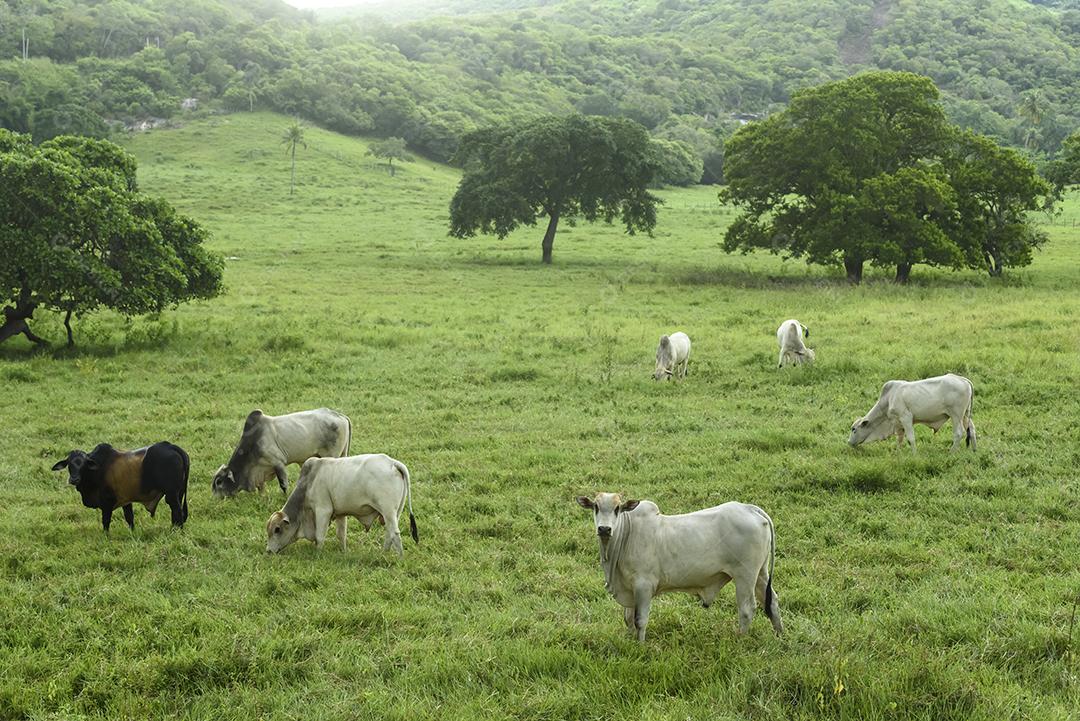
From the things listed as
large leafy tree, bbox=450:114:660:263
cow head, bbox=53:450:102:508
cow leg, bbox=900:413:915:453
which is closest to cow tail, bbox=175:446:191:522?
cow head, bbox=53:450:102:508

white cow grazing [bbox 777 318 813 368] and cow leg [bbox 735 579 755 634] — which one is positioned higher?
white cow grazing [bbox 777 318 813 368]

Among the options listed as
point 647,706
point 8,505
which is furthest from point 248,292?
point 647,706

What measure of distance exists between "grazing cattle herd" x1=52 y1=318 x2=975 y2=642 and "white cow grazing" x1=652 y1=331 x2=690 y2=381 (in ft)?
18.8

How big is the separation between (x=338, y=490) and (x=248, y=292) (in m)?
23.6

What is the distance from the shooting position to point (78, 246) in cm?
2150

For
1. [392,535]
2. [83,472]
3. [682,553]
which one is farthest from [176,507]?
[682,553]

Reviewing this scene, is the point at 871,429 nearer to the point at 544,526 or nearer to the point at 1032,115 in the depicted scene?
the point at 544,526

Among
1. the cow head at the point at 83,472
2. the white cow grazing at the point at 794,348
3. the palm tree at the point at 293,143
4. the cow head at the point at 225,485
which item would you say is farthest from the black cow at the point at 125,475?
the palm tree at the point at 293,143

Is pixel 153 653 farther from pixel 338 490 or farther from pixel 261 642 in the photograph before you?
pixel 338 490

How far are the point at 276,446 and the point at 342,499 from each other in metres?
2.82

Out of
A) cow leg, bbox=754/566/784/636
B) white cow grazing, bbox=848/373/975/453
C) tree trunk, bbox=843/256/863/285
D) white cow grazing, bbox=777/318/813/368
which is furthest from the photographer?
tree trunk, bbox=843/256/863/285

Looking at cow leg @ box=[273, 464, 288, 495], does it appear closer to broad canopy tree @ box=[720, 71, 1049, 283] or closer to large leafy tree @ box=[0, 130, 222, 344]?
large leafy tree @ box=[0, 130, 222, 344]

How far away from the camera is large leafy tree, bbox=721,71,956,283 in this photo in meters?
32.5

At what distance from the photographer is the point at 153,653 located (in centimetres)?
689
